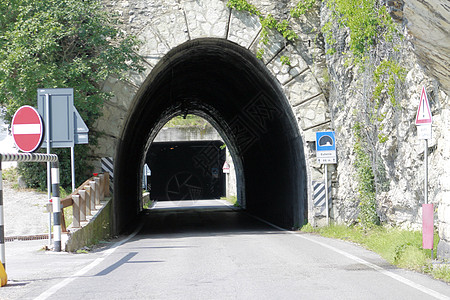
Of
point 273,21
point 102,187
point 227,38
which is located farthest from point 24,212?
point 273,21

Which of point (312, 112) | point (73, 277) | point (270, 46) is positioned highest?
point (270, 46)

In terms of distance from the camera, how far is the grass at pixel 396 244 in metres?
8.06

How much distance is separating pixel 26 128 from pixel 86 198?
4294mm

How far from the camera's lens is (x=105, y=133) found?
1650cm

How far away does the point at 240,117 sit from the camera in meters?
25.4

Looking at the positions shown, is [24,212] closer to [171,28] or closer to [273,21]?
[171,28]

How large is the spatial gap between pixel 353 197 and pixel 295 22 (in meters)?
5.14

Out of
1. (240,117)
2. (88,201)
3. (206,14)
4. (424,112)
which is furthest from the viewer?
(240,117)

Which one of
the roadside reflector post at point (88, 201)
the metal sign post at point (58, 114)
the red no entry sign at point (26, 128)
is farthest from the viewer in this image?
the roadside reflector post at point (88, 201)


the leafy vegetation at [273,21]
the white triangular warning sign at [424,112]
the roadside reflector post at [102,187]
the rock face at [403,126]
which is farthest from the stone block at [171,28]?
the white triangular warning sign at [424,112]

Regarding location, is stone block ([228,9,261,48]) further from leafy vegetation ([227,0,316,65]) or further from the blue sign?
the blue sign

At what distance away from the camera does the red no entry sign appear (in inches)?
347

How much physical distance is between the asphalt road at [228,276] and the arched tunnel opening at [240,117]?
6.54m

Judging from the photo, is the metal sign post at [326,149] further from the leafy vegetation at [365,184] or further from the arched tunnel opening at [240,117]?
the leafy vegetation at [365,184]
